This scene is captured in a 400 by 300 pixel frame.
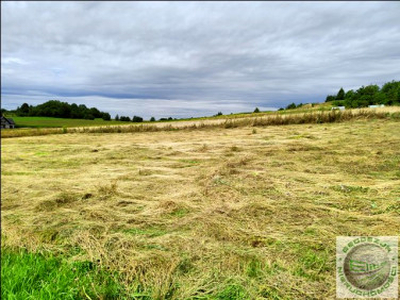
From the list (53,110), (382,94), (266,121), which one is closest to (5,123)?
(53,110)

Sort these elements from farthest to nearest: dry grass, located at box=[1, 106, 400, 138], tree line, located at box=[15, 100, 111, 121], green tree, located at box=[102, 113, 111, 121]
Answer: dry grass, located at box=[1, 106, 400, 138] → green tree, located at box=[102, 113, 111, 121] → tree line, located at box=[15, 100, 111, 121]

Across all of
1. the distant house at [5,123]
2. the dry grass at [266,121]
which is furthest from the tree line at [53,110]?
the dry grass at [266,121]

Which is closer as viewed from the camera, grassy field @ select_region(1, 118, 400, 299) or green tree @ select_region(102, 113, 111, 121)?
grassy field @ select_region(1, 118, 400, 299)

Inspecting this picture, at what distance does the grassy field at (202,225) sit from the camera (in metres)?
1.53

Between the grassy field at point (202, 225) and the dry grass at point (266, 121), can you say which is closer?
the grassy field at point (202, 225)

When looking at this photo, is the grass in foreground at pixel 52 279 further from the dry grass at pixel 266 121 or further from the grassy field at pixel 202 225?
the dry grass at pixel 266 121

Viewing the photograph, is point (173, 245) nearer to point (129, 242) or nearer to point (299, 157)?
point (129, 242)

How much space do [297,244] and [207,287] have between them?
37.9 inches

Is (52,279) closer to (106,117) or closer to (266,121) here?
(106,117)

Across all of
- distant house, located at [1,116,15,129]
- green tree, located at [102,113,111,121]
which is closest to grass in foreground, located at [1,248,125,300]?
distant house, located at [1,116,15,129]

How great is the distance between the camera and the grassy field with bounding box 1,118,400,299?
1.53 m

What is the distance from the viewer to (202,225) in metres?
2.34

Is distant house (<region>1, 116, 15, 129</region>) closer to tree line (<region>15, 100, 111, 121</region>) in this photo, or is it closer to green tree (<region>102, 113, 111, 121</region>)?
tree line (<region>15, 100, 111, 121</region>)

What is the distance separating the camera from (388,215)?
225cm
